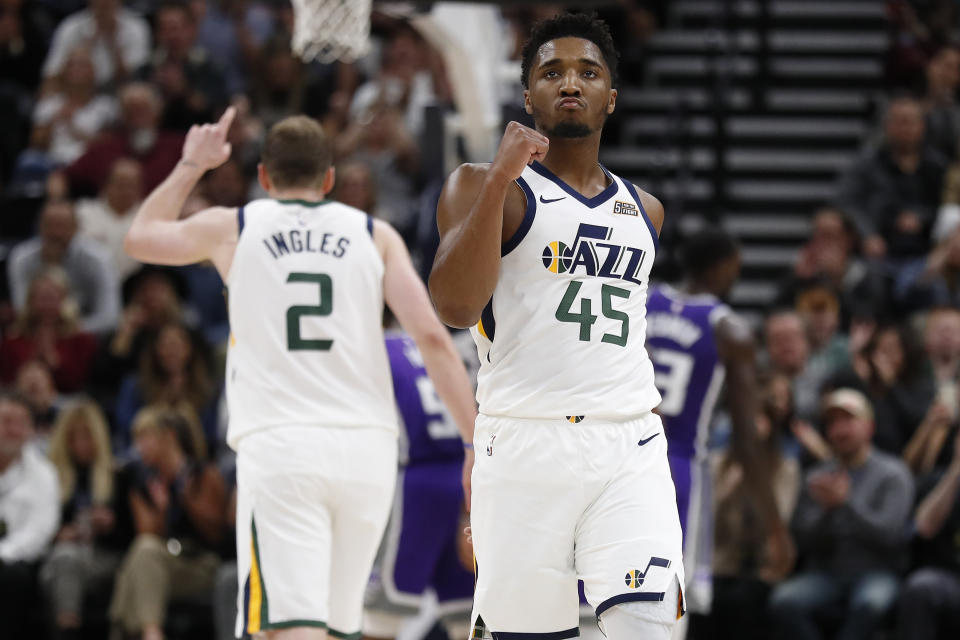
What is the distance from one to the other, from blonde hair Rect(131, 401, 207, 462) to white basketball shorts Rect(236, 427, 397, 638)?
4079 mm

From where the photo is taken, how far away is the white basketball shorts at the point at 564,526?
4.10m

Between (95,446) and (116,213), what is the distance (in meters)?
2.60

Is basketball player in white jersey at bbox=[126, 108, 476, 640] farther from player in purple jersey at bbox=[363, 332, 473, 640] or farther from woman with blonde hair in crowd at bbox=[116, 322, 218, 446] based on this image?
woman with blonde hair in crowd at bbox=[116, 322, 218, 446]

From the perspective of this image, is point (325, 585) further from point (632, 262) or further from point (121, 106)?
point (121, 106)

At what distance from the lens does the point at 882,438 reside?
9461 mm

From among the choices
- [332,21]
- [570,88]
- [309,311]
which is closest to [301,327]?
[309,311]

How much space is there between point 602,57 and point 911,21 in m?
10.6

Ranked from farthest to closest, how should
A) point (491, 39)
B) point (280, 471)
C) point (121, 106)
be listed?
point (121, 106), point (491, 39), point (280, 471)

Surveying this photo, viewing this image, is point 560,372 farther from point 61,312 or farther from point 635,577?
point 61,312

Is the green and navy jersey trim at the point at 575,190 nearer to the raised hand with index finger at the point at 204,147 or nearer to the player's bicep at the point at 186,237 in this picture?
the player's bicep at the point at 186,237

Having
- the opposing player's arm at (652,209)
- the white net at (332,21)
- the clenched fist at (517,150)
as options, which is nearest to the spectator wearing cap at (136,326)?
the white net at (332,21)

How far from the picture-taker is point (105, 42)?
13117 mm

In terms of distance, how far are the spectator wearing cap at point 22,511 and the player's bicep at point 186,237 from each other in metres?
4.03

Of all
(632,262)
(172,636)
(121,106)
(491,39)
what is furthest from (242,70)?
(632,262)
